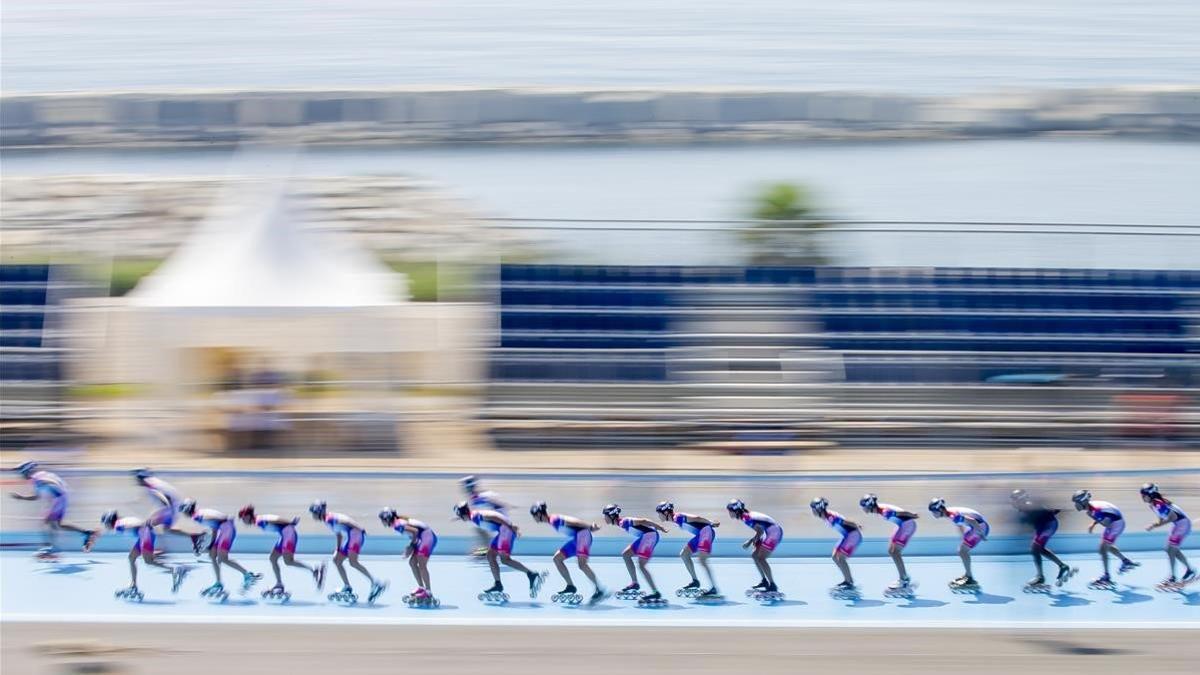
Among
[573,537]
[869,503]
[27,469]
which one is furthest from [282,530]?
[869,503]

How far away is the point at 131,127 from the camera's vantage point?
13.6 m

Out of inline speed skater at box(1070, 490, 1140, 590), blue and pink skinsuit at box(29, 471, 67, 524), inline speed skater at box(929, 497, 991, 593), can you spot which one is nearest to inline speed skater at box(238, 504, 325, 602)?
blue and pink skinsuit at box(29, 471, 67, 524)

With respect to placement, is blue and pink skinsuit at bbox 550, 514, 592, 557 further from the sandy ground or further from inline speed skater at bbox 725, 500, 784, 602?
inline speed skater at bbox 725, 500, 784, 602

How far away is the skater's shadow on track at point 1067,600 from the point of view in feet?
20.0

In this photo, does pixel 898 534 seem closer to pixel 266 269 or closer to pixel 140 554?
pixel 140 554

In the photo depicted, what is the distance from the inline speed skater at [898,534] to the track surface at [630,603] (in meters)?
0.09

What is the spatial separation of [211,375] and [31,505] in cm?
326

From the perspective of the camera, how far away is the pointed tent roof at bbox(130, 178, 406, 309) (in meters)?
9.52

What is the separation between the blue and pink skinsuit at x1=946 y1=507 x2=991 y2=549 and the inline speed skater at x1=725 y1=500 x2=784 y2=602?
2.92 feet

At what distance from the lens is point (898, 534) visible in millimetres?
6301

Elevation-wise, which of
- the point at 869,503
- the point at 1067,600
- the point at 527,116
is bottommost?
the point at 1067,600

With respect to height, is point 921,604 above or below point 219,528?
below

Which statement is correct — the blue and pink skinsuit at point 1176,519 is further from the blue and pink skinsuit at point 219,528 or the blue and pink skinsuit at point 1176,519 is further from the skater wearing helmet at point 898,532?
the blue and pink skinsuit at point 219,528

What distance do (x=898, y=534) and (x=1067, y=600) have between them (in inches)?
34.5
